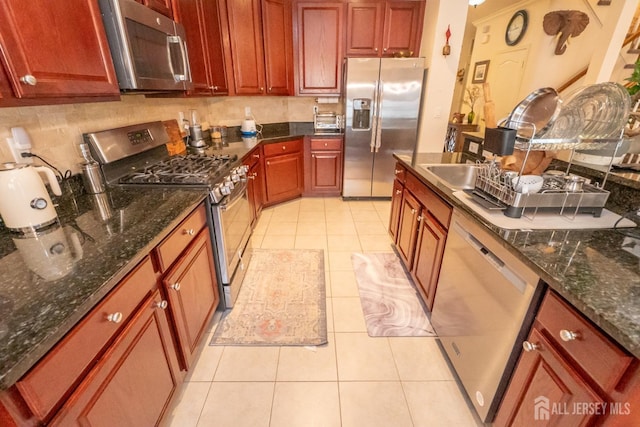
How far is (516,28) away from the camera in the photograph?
4371 millimetres

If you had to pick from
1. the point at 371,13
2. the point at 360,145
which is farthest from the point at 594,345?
the point at 371,13

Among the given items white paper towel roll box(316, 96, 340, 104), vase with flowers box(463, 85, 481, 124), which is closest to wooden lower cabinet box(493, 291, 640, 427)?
white paper towel roll box(316, 96, 340, 104)

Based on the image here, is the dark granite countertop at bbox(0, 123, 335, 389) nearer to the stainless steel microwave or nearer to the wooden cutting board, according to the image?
the stainless steel microwave

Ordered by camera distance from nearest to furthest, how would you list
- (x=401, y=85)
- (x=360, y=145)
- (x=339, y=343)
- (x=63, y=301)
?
(x=63, y=301) < (x=339, y=343) < (x=401, y=85) < (x=360, y=145)

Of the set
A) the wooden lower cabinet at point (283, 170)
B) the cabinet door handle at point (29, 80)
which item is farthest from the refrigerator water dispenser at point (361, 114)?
the cabinet door handle at point (29, 80)

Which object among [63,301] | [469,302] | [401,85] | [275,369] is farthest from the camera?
[401,85]

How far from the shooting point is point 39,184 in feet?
3.34

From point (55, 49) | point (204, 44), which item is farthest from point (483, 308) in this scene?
point (204, 44)

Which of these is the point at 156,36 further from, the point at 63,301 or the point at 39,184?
the point at 63,301

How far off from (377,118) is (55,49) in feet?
9.41

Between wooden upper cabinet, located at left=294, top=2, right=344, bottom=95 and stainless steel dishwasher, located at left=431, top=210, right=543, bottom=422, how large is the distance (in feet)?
9.03

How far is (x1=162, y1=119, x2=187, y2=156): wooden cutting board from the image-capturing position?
2262 millimetres

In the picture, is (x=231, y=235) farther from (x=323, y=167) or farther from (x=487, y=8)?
(x=487, y=8)

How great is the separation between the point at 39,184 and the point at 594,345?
180cm
